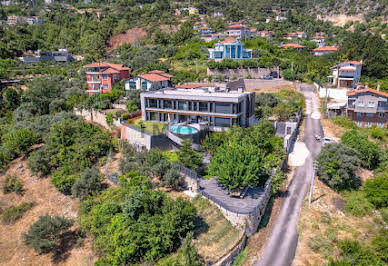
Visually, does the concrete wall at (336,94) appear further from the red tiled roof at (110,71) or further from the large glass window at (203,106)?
the red tiled roof at (110,71)

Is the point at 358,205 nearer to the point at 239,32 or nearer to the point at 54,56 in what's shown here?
the point at 239,32

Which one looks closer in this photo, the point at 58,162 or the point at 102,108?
the point at 58,162

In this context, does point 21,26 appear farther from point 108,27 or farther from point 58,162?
point 58,162

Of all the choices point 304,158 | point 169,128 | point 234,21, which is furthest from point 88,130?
point 234,21

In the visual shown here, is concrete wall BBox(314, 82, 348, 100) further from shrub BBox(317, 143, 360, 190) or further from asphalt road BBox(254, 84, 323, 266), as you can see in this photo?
shrub BBox(317, 143, 360, 190)

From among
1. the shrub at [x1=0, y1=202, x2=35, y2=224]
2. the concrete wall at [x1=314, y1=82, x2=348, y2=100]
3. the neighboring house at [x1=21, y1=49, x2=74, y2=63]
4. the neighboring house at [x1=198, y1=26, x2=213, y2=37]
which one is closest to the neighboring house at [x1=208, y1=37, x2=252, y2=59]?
the neighboring house at [x1=198, y1=26, x2=213, y2=37]

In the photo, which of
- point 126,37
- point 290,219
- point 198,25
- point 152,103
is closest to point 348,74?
point 152,103

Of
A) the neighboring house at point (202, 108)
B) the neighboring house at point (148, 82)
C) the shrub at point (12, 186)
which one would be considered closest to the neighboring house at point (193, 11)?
the neighboring house at point (148, 82)

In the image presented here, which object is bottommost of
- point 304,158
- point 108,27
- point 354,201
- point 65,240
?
point 65,240
